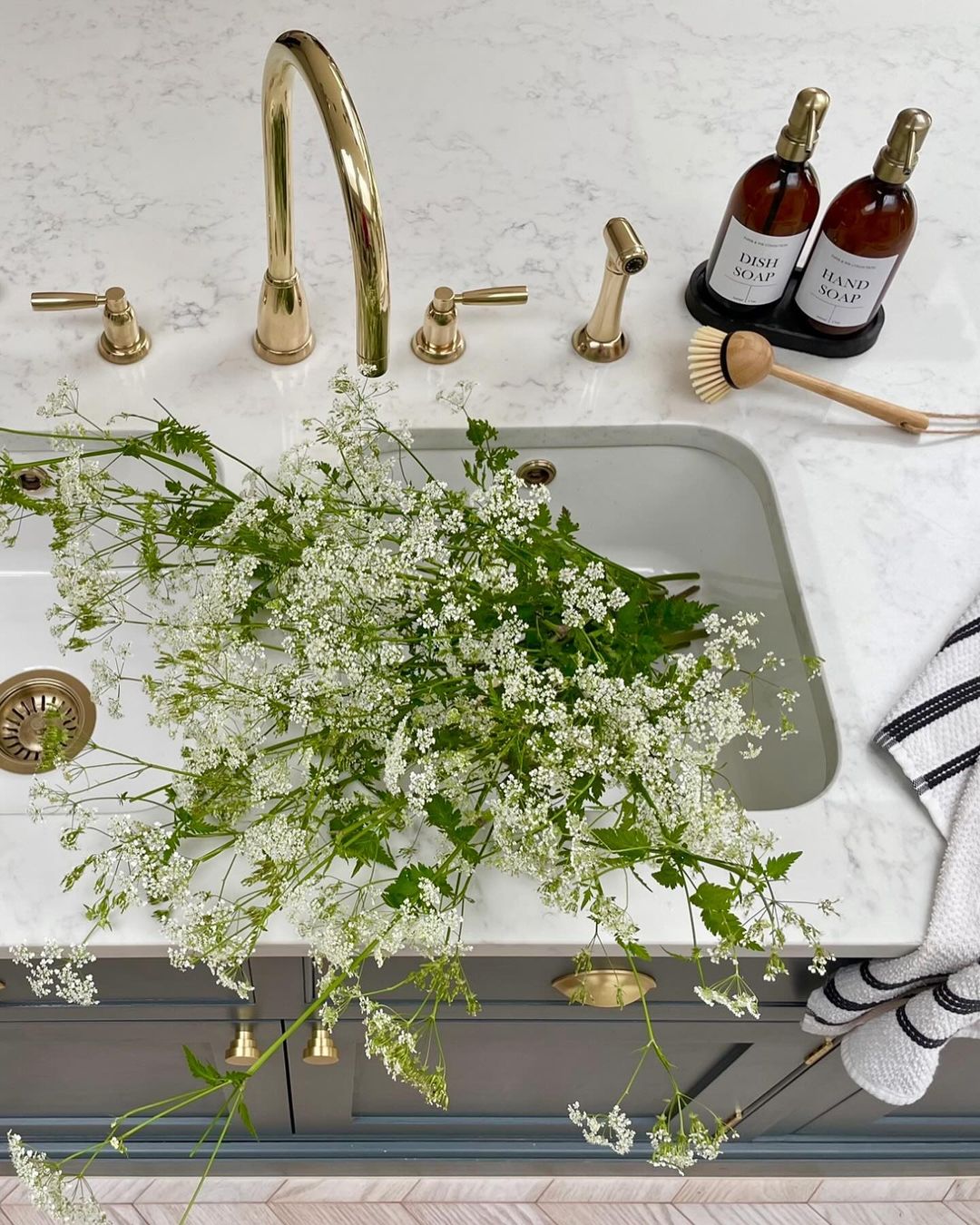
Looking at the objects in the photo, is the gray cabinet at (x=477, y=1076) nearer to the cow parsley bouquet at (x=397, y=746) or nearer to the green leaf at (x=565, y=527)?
the cow parsley bouquet at (x=397, y=746)

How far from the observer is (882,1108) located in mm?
1312

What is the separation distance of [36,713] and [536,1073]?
665mm

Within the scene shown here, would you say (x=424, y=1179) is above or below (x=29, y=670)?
below

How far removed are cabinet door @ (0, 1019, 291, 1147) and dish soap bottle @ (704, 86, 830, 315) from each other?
823 mm

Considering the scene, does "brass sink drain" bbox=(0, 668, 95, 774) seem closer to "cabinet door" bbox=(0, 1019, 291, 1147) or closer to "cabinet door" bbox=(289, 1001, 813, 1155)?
"cabinet door" bbox=(0, 1019, 291, 1147)

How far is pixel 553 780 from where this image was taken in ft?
2.15

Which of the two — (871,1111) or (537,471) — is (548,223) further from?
(871,1111)

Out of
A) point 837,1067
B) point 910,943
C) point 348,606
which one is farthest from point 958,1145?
point 348,606

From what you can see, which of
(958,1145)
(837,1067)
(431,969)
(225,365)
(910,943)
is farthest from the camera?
(958,1145)

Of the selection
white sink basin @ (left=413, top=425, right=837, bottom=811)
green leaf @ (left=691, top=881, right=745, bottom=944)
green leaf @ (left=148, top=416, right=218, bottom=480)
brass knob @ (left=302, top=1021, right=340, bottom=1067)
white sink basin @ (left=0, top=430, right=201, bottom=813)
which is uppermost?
green leaf @ (left=148, top=416, right=218, bottom=480)

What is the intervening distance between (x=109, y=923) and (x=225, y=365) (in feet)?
1.75

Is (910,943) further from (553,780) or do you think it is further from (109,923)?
(109,923)

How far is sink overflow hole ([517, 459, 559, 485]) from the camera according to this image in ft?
3.45

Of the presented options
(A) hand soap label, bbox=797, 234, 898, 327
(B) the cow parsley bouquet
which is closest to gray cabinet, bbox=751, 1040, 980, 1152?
(B) the cow parsley bouquet
